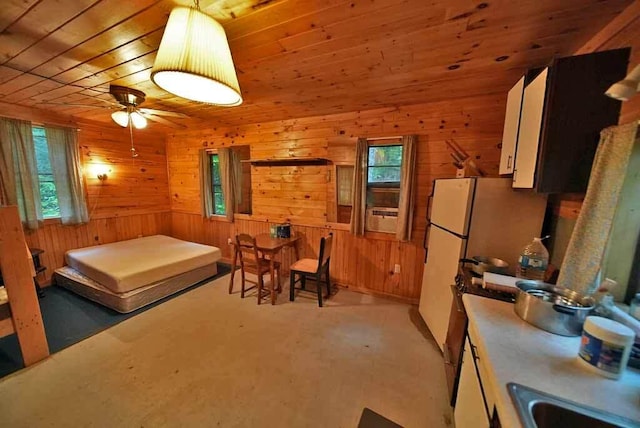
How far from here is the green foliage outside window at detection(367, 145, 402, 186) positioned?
120 inches

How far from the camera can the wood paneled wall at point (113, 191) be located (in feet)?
11.0

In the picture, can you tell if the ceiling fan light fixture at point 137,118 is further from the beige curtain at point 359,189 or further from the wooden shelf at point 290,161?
the beige curtain at point 359,189

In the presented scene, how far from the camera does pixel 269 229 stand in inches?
155

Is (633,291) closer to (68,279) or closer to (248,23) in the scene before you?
(248,23)

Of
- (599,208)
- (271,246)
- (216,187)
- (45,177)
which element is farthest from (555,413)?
(45,177)

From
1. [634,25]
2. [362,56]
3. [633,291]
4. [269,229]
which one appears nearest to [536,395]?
[633,291]

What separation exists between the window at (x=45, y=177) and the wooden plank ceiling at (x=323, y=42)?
100 cm

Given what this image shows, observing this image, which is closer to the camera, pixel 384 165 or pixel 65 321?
pixel 65 321

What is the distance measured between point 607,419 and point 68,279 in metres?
4.91

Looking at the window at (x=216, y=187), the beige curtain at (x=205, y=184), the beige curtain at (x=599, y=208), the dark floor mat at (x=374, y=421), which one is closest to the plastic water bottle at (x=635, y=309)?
the beige curtain at (x=599, y=208)

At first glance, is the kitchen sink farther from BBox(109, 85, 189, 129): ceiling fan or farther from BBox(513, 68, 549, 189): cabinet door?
BBox(109, 85, 189, 129): ceiling fan

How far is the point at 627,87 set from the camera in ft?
2.70

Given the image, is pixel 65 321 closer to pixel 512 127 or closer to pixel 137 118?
pixel 137 118

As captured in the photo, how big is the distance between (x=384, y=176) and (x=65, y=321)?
407cm
